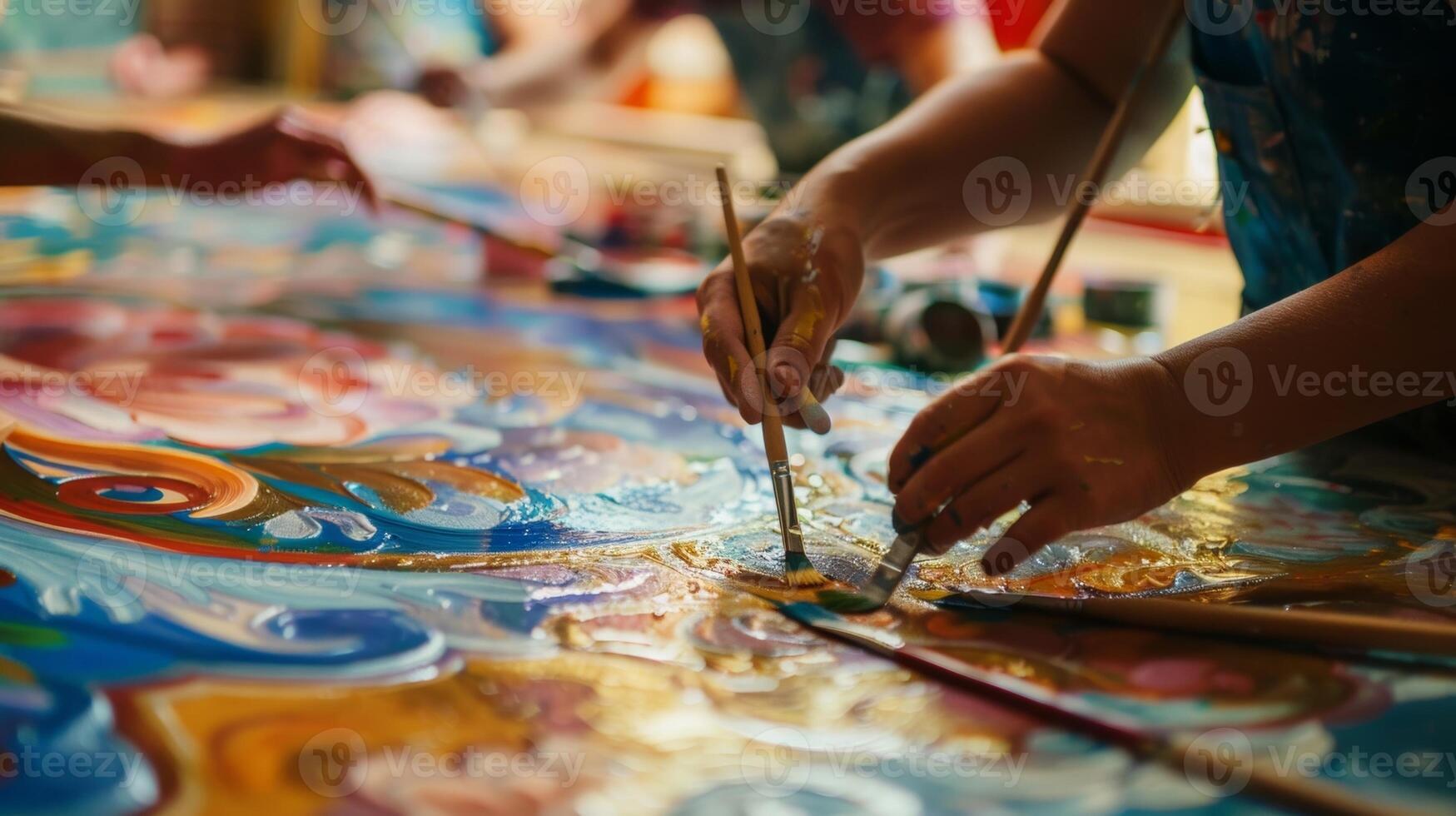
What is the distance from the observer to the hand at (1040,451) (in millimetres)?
1151

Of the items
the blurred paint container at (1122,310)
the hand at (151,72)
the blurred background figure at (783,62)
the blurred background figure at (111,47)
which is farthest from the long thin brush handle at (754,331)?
the hand at (151,72)

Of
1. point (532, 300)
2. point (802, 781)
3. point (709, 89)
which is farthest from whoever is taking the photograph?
point (709, 89)

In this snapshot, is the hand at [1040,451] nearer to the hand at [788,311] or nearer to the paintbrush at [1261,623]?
the paintbrush at [1261,623]

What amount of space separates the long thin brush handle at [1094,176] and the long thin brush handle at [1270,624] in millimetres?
638

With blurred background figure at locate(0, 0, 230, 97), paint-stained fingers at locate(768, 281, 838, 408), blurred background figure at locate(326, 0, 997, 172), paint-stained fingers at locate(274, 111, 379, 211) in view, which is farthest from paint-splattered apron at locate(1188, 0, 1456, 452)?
blurred background figure at locate(0, 0, 230, 97)

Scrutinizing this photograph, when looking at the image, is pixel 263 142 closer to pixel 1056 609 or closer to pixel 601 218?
pixel 601 218

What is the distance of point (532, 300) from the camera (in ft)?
8.99

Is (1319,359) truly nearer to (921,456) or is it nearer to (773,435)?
(921,456)

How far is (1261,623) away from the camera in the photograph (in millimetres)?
1093

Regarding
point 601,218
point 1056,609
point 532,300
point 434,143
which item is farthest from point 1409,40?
point 434,143

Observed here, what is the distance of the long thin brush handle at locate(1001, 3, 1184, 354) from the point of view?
170 centimetres

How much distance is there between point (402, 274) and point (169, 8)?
6.39m

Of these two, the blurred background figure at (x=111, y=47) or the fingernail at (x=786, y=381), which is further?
the blurred background figure at (x=111, y=47)

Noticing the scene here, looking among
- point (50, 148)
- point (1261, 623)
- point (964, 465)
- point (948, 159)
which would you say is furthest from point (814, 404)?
point (50, 148)
